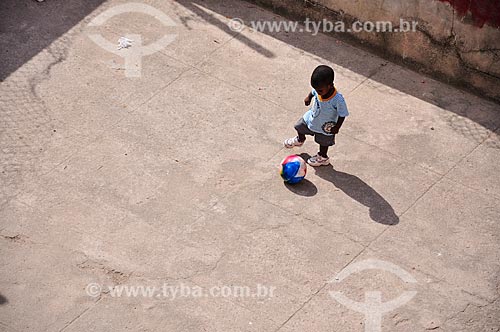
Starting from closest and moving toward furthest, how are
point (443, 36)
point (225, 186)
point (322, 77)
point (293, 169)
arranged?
point (322, 77) → point (293, 169) → point (225, 186) → point (443, 36)

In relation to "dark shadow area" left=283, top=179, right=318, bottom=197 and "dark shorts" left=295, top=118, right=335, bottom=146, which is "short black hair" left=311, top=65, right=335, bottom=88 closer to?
"dark shorts" left=295, top=118, right=335, bottom=146

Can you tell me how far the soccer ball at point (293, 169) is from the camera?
28.6ft

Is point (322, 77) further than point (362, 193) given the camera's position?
No

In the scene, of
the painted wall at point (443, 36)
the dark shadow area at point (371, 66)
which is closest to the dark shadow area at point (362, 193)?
the dark shadow area at point (371, 66)

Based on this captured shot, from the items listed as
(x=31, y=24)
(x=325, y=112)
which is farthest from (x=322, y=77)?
(x=31, y=24)

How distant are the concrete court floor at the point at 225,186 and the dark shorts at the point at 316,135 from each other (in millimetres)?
311

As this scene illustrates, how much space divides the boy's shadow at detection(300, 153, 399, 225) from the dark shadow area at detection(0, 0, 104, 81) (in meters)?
3.68

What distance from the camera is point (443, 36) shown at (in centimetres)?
995

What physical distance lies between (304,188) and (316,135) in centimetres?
55

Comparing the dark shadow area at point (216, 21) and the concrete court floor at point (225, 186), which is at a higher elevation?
the dark shadow area at point (216, 21)

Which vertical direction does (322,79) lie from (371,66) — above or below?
above

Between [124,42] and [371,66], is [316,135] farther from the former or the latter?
[124,42]

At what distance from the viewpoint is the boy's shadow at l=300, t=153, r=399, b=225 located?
8.56 metres

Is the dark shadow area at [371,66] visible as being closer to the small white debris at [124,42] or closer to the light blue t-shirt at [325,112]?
the small white debris at [124,42]
